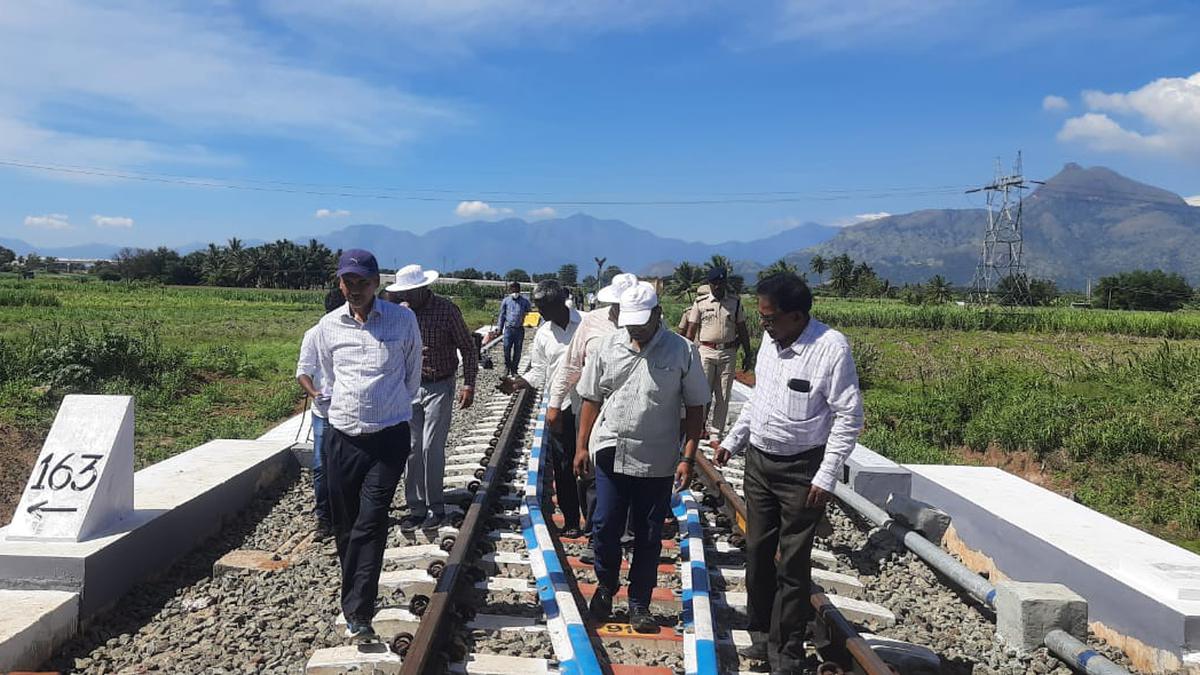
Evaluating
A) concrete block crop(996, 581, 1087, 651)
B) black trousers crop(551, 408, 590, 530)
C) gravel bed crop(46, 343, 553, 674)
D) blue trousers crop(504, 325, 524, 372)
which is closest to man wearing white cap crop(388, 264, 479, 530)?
gravel bed crop(46, 343, 553, 674)

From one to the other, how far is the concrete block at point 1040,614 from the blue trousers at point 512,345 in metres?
10.7

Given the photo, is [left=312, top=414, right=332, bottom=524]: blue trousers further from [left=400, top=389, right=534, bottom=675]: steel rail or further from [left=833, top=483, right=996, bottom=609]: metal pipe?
[left=833, top=483, right=996, bottom=609]: metal pipe

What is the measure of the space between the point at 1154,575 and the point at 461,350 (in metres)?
4.41

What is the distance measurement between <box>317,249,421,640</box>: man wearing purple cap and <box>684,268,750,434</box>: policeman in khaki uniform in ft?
15.2

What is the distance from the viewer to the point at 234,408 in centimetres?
1230

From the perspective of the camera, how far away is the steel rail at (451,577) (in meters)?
3.65

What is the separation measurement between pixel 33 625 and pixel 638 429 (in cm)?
291

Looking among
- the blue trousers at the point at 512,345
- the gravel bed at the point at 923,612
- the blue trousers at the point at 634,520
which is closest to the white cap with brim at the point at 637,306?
the blue trousers at the point at 634,520

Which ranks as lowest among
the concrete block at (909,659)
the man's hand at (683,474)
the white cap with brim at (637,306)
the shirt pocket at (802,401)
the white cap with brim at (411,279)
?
the concrete block at (909,659)

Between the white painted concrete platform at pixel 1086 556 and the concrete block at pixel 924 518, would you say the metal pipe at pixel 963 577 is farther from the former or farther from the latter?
the white painted concrete platform at pixel 1086 556

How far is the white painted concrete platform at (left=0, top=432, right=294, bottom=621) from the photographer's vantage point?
4367 mm

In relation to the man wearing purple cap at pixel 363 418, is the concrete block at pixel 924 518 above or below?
below

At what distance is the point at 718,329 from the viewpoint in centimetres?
873

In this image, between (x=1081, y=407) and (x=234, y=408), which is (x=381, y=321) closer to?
(x=234, y=408)
